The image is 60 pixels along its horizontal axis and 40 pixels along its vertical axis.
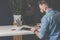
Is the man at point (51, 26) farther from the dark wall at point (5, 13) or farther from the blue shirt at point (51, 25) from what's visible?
the dark wall at point (5, 13)

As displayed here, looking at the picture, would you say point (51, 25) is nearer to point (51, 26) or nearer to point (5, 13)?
point (51, 26)

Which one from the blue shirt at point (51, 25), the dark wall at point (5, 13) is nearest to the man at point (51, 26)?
the blue shirt at point (51, 25)

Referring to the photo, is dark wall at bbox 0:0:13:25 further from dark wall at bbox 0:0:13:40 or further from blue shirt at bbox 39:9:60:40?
blue shirt at bbox 39:9:60:40

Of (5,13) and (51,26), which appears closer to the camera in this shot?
(51,26)

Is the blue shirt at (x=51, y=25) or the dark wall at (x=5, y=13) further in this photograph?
the dark wall at (x=5, y=13)

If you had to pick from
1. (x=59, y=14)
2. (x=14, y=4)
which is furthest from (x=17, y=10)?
(x=59, y=14)

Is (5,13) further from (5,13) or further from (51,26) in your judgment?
(51,26)

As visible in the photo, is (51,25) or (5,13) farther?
(5,13)

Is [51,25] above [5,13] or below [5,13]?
above

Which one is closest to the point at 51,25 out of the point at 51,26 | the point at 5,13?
the point at 51,26

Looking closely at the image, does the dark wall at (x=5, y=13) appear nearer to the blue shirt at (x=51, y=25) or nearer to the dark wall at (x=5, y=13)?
the dark wall at (x=5, y=13)

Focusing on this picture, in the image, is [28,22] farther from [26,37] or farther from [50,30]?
[50,30]

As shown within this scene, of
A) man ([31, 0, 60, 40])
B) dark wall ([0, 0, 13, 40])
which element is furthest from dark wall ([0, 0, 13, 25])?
man ([31, 0, 60, 40])

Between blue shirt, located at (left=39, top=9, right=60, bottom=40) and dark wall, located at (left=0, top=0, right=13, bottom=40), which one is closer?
blue shirt, located at (left=39, top=9, right=60, bottom=40)
